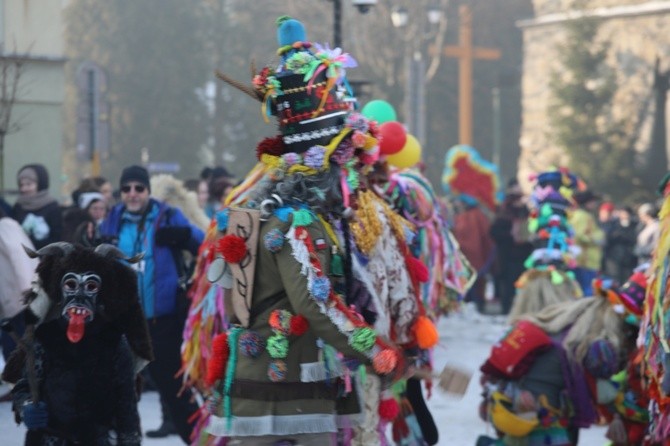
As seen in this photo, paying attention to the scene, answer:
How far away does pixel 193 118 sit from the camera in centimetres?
4606

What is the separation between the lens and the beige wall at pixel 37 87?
15.7 metres

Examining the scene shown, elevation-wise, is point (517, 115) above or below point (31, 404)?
above

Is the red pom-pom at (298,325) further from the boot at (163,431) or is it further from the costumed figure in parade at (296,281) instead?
the boot at (163,431)

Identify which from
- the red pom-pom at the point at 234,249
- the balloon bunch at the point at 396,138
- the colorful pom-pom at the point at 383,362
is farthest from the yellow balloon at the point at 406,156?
the colorful pom-pom at the point at 383,362

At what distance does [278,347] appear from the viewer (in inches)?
177

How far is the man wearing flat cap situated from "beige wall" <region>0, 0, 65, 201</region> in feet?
27.2

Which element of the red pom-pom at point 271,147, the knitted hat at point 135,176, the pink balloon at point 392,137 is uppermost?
the pink balloon at point 392,137

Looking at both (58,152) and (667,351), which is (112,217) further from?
(58,152)

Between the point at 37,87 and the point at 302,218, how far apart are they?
493 inches

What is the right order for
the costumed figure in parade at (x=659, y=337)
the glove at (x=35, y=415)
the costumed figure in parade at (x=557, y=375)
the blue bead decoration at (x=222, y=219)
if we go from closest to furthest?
the blue bead decoration at (x=222, y=219) < the glove at (x=35, y=415) < the costumed figure in parade at (x=659, y=337) < the costumed figure in parade at (x=557, y=375)

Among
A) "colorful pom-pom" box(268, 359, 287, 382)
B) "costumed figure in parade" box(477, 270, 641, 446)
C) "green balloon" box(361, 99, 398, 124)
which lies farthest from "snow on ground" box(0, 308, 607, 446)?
"green balloon" box(361, 99, 398, 124)

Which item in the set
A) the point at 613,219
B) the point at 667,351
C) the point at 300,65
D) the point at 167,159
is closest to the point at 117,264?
the point at 300,65

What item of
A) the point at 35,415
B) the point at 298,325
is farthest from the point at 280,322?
the point at 35,415

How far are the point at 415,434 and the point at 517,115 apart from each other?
132 feet
